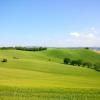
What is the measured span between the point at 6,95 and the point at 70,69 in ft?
175

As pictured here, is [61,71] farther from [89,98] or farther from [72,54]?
[72,54]

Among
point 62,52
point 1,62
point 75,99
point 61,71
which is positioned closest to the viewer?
point 75,99

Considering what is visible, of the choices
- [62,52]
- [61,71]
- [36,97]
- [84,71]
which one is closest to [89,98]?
[36,97]

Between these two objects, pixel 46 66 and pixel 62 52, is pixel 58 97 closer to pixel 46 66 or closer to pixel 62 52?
pixel 46 66

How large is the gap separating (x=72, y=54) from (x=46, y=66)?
7158cm

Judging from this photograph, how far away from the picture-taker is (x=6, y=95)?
943 inches

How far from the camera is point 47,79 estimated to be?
168ft

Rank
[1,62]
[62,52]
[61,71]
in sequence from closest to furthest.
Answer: [61,71] → [1,62] → [62,52]

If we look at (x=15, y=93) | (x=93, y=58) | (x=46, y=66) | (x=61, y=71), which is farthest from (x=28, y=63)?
(x=93, y=58)

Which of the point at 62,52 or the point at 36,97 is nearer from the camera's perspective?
the point at 36,97

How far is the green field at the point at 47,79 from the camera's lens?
81.7 ft

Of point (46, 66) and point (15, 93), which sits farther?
point (46, 66)

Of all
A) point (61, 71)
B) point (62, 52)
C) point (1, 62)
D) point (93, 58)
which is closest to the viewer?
point (61, 71)

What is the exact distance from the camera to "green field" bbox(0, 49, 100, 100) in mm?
24891
